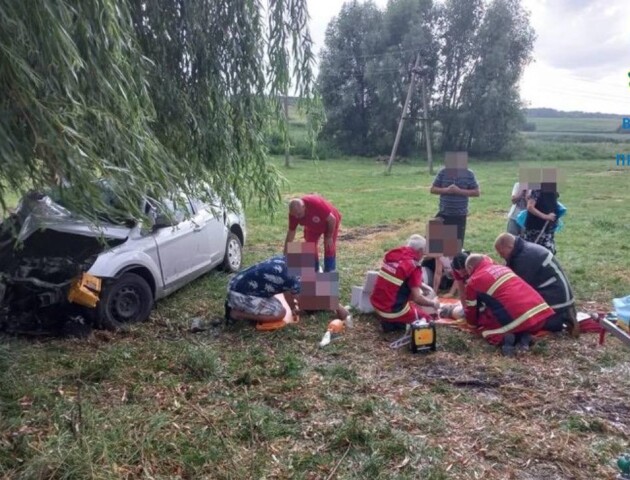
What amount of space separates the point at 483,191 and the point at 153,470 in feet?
54.2

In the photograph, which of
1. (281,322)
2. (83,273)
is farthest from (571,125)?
(83,273)

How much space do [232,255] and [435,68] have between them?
28618 millimetres

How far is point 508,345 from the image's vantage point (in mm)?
5133

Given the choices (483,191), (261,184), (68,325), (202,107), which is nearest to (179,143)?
(202,107)

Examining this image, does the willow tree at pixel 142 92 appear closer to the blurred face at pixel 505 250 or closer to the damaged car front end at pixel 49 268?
the damaged car front end at pixel 49 268

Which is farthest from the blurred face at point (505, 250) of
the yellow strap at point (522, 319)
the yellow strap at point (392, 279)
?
the yellow strap at point (392, 279)

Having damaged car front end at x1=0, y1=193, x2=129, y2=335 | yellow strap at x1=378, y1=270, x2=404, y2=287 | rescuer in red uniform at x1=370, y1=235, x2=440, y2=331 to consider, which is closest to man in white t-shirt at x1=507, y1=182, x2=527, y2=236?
rescuer in red uniform at x1=370, y1=235, x2=440, y2=331

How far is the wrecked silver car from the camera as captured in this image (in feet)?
16.6

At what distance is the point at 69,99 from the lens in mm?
2629

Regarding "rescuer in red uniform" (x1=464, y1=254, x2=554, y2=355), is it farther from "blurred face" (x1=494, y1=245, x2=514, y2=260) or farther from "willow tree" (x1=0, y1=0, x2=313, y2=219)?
"willow tree" (x1=0, y1=0, x2=313, y2=219)

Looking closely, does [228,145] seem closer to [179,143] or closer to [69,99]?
[179,143]

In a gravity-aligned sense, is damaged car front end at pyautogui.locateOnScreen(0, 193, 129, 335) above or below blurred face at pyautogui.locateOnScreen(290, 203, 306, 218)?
below

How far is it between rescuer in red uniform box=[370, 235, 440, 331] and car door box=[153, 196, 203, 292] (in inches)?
78.3

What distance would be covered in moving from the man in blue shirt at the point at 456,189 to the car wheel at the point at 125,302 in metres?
3.41
